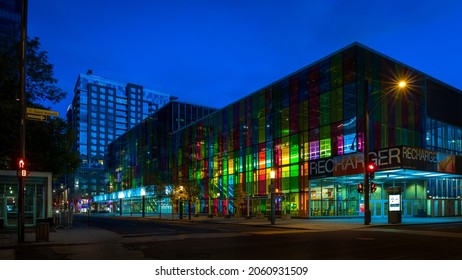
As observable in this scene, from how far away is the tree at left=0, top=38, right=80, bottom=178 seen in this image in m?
24.1

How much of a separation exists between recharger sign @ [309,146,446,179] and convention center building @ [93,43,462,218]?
8cm

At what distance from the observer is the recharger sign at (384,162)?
34.1 meters

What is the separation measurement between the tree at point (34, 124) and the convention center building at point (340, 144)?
15.8 m

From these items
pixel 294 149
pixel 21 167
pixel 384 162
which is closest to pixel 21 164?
pixel 21 167

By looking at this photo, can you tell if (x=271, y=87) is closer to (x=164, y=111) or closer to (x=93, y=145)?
(x=164, y=111)

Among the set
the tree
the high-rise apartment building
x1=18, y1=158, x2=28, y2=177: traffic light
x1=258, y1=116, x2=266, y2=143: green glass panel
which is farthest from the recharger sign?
the high-rise apartment building

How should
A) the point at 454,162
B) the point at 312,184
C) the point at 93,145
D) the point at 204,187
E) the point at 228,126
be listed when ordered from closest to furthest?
the point at 454,162 < the point at 312,184 < the point at 228,126 < the point at 204,187 < the point at 93,145

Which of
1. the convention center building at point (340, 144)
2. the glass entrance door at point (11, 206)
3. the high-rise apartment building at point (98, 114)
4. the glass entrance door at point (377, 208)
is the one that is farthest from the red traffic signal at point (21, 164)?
the high-rise apartment building at point (98, 114)

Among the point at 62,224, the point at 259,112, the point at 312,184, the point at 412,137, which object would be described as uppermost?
the point at 259,112

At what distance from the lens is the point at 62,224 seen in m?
33.2

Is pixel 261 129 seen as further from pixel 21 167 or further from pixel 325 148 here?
pixel 21 167

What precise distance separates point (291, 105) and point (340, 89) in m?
7.09

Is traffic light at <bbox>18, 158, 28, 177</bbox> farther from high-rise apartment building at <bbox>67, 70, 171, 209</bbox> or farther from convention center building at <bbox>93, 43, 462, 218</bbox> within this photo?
high-rise apartment building at <bbox>67, 70, 171, 209</bbox>

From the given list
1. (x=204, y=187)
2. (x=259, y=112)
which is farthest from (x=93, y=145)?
(x=259, y=112)
